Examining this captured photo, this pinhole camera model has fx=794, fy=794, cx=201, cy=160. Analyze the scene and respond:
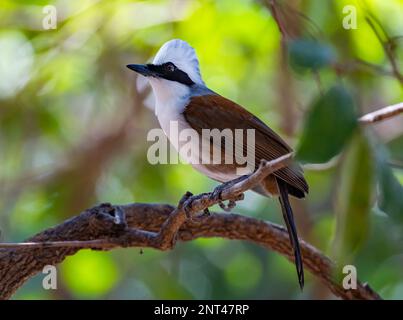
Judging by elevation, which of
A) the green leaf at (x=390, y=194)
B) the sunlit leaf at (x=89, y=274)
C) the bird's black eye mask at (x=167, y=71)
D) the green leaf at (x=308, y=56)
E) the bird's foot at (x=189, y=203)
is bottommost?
the sunlit leaf at (x=89, y=274)

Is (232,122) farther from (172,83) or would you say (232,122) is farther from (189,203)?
(189,203)

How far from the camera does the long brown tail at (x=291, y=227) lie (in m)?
3.21

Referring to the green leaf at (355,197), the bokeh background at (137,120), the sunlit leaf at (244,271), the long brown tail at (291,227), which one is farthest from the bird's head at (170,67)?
the sunlit leaf at (244,271)

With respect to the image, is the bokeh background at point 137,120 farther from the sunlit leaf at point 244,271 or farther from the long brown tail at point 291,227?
the long brown tail at point 291,227

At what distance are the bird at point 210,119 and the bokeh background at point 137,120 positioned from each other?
500 mm

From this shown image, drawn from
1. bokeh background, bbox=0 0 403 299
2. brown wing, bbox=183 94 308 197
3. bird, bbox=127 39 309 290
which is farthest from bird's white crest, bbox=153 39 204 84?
bokeh background, bbox=0 0 403 299

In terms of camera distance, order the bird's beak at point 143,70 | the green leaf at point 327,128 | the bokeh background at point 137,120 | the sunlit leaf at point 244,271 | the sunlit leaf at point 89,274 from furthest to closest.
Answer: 1. the sunlit leaf at point 244,271
2. the sunlit leaf at point 89,274
3. the bokeh background at point 137,120
4. the bird's beak at point 143,70
5. the green leaf at point 327,128

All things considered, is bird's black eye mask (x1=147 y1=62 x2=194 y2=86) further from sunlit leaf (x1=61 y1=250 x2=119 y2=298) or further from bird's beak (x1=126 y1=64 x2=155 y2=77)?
sunlit leaf (x1=61 y1=250 x2=119 y2=298)

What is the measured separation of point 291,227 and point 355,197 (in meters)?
1.38

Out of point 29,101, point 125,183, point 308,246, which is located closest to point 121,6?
point 29,101

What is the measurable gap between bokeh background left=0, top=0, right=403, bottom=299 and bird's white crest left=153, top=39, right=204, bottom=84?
49cm

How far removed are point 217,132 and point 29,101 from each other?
1.97 m

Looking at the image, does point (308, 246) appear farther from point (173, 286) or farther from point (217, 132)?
point (173, 286)

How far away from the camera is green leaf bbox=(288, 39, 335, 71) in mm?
1935
